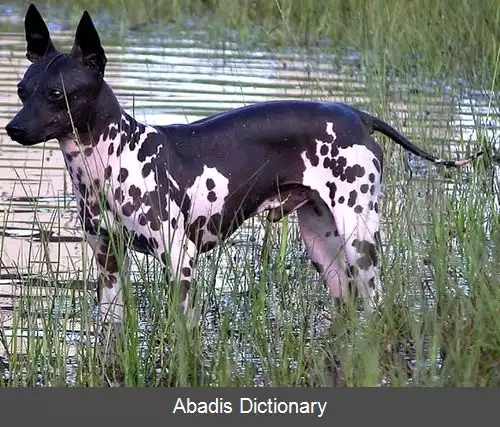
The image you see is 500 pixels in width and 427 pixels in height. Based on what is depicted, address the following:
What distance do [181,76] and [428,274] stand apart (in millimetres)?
5700

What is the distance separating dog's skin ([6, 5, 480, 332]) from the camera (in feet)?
18.8

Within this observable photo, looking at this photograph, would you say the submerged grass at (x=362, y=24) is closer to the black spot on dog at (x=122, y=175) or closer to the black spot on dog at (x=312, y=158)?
the black spot on dog at (x=312, y=158)

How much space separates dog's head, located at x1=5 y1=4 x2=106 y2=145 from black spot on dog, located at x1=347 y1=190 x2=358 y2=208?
1.26m

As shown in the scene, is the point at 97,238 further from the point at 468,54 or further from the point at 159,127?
the point at 468,54

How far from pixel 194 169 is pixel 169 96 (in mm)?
4997

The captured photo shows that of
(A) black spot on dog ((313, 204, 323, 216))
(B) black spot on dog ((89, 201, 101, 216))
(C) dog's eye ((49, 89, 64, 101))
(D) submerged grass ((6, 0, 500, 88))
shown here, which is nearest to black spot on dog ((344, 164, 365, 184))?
(A) black spot on dog ((313, 204, 323, 216))

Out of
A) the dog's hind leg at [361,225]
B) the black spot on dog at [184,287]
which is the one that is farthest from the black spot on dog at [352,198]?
the black spot on dog at [184,287]

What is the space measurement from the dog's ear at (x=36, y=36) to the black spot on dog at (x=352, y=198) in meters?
1.47

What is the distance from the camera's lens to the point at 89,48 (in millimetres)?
5793

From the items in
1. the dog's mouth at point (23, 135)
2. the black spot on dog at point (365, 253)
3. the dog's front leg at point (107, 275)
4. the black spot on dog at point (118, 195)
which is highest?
the dog's mouth at point (23, 135)

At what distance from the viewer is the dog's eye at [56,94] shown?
5.66 meters

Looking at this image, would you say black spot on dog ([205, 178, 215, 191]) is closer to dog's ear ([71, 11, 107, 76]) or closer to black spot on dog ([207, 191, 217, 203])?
black spot on dog ([207, 191, 217, 203])

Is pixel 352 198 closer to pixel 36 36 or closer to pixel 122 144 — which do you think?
pixel 122 144

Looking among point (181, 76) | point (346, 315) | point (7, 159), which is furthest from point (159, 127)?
point (181, 76)
